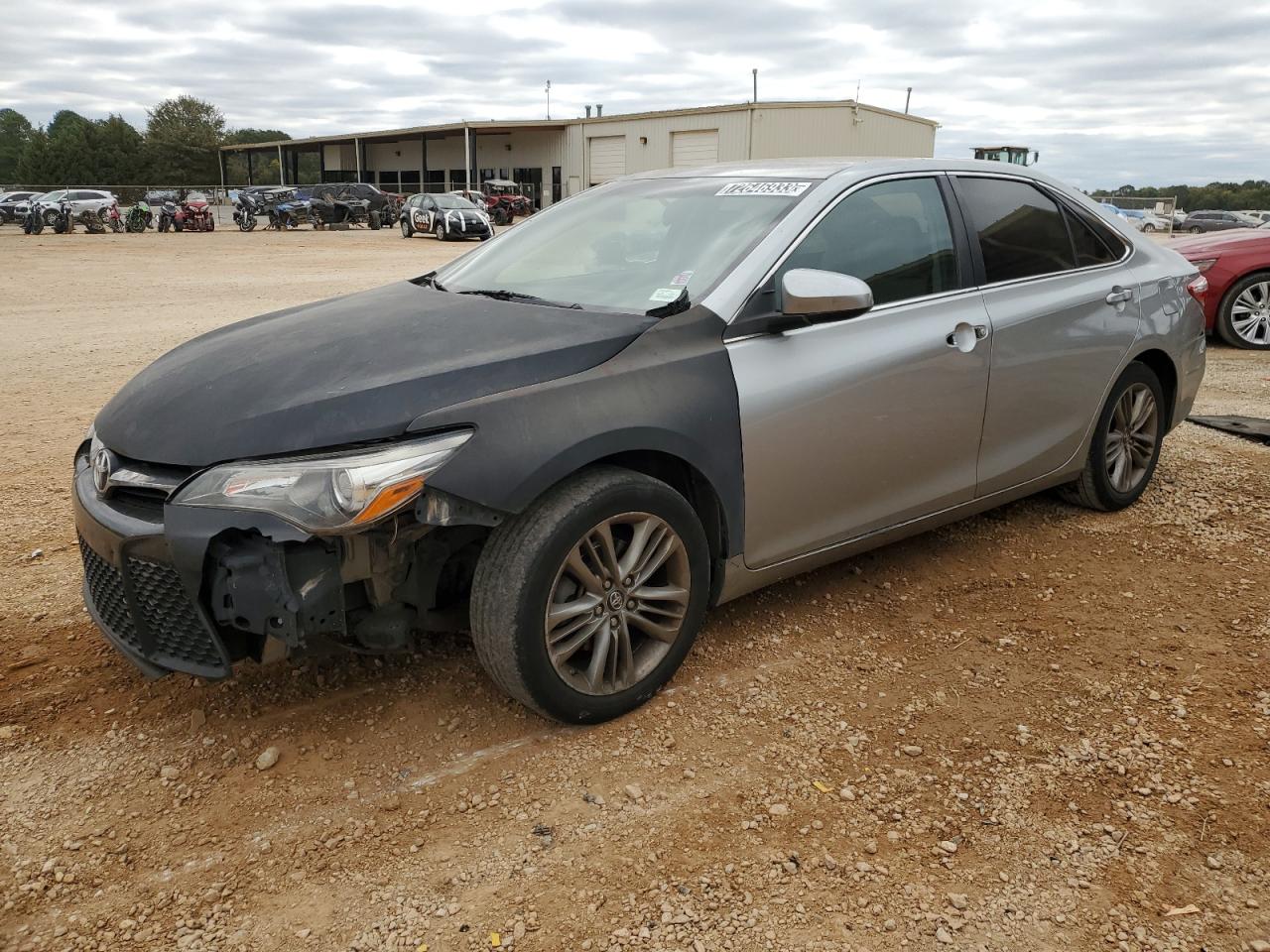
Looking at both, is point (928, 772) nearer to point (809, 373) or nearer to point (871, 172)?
point (809, 373)

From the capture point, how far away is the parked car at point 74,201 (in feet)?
110

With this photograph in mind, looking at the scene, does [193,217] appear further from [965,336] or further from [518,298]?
[965,336]

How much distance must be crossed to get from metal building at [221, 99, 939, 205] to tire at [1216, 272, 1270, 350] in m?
22.8

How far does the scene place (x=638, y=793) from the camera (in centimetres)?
270

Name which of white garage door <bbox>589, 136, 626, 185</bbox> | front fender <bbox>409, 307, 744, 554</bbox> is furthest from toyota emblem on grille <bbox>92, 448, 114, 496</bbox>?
white garage door <bbox>589, 136, 626, 185</bbox>

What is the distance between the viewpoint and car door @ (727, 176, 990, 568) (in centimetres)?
318

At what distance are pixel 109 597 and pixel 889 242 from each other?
2834mm

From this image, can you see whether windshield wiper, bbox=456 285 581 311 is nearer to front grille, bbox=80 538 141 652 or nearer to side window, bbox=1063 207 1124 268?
front grille, bbox=80 538 141 652

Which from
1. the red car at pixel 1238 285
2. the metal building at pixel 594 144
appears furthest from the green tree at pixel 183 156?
the red car at pixel 1238 285

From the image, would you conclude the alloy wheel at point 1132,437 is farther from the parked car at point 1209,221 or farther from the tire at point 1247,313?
the parked car at point 1209,221

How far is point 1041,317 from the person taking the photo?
4008 millimetres

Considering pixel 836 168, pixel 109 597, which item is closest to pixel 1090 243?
pixel 836 168

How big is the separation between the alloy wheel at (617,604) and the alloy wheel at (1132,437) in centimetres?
264

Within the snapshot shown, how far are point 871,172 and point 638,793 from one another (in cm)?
236
